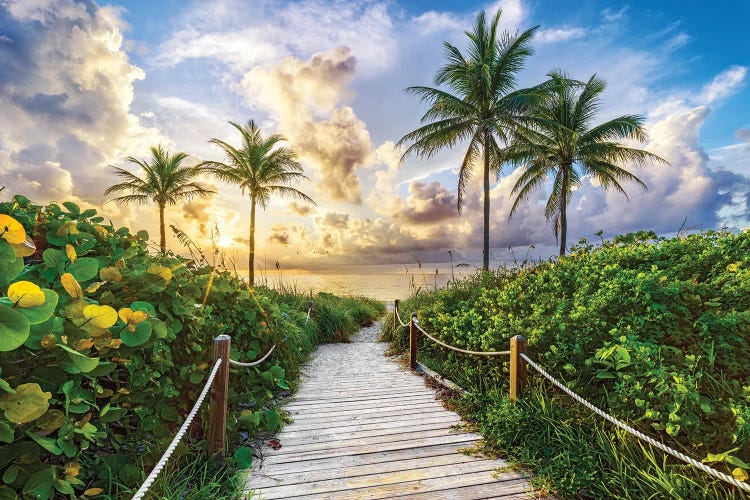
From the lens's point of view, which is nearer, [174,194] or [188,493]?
[188,493]

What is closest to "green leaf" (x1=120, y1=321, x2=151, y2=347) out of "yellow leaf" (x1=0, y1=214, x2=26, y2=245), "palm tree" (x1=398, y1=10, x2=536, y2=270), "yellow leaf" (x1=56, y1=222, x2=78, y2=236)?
"yellow leaf" (x1=0, y1=214, x2=26, y2=245)

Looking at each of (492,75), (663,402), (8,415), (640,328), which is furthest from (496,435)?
(492,75)

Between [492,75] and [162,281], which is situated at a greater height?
[492,75]

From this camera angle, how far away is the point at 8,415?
1.23m

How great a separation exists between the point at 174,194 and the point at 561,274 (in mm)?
22466

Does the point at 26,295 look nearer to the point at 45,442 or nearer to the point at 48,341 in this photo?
the point at 48,341

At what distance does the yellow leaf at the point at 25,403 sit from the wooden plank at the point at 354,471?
5.67ft

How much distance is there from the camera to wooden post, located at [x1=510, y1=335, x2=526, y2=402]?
3.37 m

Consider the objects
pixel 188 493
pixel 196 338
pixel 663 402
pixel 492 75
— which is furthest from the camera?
pixel 492 75

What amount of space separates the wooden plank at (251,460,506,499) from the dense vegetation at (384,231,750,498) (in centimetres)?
35

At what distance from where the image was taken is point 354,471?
2770mm

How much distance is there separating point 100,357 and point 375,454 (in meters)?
2.16

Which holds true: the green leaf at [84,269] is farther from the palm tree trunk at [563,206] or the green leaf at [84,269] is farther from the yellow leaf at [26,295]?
the palm tree trunk at [563,206]

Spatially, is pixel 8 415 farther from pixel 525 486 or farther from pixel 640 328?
pixel 640 328
